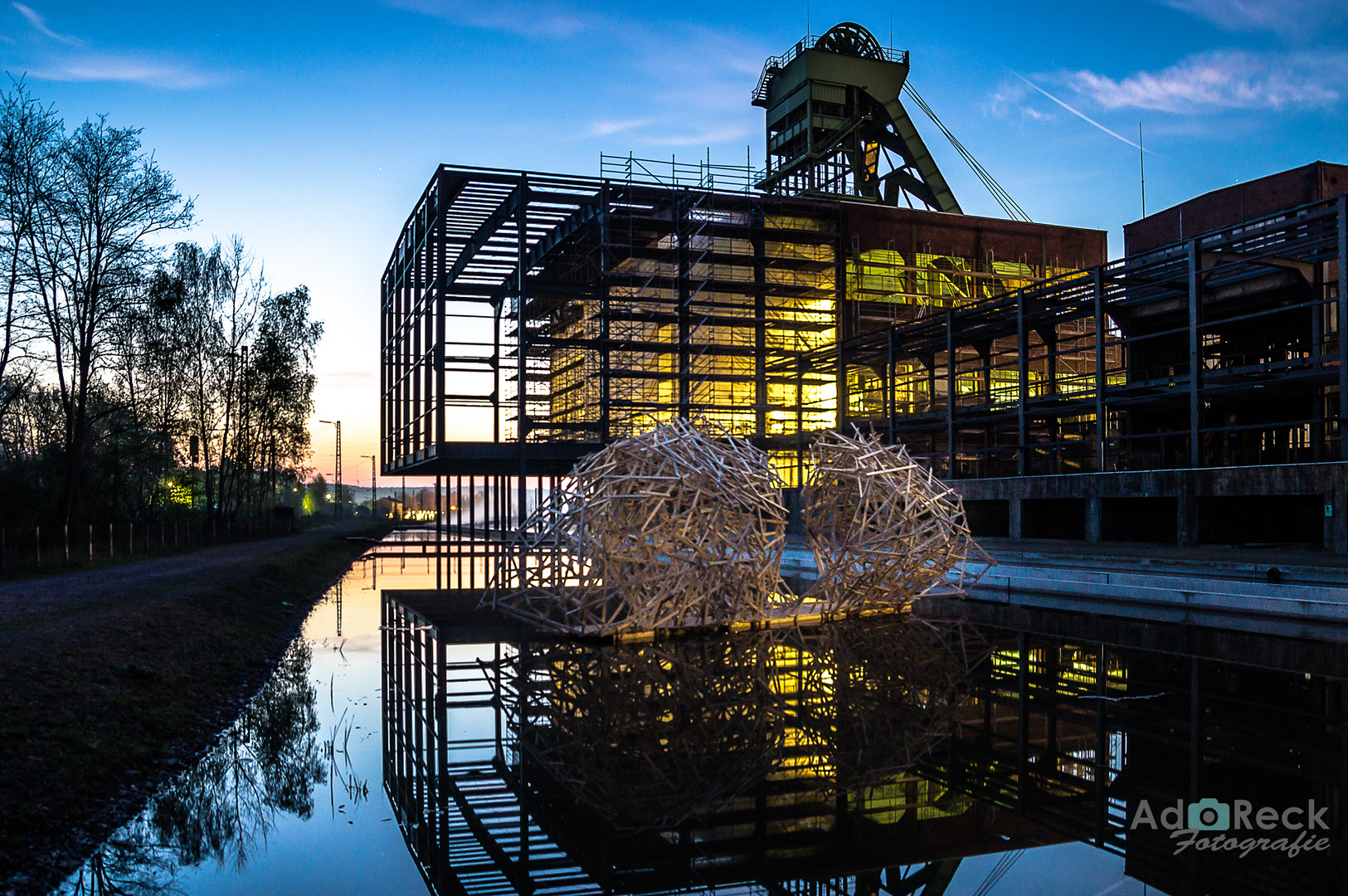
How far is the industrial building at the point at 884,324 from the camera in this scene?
1061 inches

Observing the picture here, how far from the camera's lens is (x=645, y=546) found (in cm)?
1160

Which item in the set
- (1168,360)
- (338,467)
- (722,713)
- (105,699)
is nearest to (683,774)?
(722,713)

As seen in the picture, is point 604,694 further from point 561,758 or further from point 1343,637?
point 1343,637

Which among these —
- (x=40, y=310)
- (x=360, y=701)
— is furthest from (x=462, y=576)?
(x=360, y=701)

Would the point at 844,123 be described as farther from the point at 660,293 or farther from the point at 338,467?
the point at 338,467

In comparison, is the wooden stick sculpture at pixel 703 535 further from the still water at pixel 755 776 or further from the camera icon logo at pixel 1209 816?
the camera icon logo at pixel 1209 816

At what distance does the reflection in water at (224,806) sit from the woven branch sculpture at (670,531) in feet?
13.8

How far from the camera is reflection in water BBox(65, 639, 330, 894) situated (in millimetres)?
4867

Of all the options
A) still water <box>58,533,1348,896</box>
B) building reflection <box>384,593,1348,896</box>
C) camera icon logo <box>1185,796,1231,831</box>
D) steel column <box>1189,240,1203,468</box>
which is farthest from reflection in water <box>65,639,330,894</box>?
steel column <box>1189,240,1203,468</box>

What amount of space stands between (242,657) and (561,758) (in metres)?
6.19

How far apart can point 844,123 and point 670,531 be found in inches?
1571

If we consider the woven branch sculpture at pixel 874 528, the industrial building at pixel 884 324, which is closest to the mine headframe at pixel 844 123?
the industrial building at pixel 884 324

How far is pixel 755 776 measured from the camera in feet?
20.1

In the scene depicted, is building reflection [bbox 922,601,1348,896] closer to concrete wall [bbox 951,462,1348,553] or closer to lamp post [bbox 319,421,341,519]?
concrete wall [bbox 951,462,1348,553]
